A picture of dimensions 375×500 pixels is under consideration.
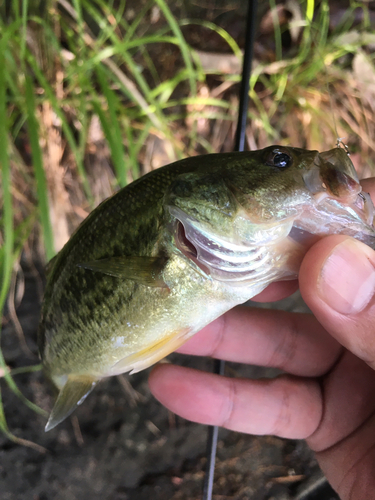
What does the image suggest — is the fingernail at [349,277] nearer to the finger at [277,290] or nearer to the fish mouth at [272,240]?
the fish mouth at [272,240]

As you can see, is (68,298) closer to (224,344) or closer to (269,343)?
(224,344)

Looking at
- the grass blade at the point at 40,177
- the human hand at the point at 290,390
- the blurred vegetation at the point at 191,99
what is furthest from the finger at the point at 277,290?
the blurred vegetation at the point at 191,99

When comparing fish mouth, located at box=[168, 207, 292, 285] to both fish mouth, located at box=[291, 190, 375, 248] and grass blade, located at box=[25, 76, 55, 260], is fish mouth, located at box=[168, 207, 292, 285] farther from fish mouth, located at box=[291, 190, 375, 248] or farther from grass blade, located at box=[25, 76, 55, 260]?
grass blade, located at box=[25, 76, 55, 260]

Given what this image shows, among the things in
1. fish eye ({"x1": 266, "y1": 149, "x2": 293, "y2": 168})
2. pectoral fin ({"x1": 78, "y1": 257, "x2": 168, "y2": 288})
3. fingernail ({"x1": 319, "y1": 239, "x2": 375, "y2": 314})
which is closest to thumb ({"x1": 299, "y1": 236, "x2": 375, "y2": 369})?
fingernail ({"x1": 319, "y1": 239, "x2": 375, "y2": 314})

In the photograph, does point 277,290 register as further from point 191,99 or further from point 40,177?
point 191,99

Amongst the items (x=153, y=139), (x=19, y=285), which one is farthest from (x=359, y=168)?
(x=19, y=285)

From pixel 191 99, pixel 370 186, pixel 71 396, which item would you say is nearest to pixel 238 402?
pixel 71 396
